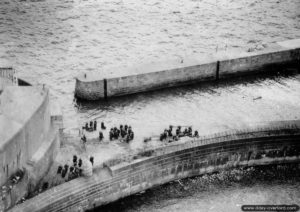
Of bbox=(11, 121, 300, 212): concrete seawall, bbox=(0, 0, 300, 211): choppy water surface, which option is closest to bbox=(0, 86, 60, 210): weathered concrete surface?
bbox=(11, 121, 300, 212): concrete seawall

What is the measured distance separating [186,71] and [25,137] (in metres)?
20.8

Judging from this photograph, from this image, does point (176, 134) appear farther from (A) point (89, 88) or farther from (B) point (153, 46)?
(B) point (153, 46)

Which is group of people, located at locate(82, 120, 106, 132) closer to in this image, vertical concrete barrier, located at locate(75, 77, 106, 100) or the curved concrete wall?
the curved concrete wall

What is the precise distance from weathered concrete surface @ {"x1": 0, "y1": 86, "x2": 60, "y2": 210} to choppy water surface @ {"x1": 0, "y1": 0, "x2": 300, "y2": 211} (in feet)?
25.9

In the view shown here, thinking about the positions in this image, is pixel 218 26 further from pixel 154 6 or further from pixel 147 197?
pixel 147 197

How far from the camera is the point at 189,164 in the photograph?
3142 cm

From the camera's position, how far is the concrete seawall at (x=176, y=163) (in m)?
27.2

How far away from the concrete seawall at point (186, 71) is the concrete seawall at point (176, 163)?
1189 centimetres

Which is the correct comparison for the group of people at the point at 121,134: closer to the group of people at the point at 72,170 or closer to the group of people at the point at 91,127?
the group of people at the point at 91,127

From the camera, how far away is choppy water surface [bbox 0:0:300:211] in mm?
38625

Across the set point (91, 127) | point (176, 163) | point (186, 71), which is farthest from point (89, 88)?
point (176, 163)

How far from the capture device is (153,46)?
165 ft

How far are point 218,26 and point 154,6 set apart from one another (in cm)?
927

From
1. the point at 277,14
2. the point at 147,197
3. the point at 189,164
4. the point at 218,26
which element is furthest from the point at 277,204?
the point at 277,14
